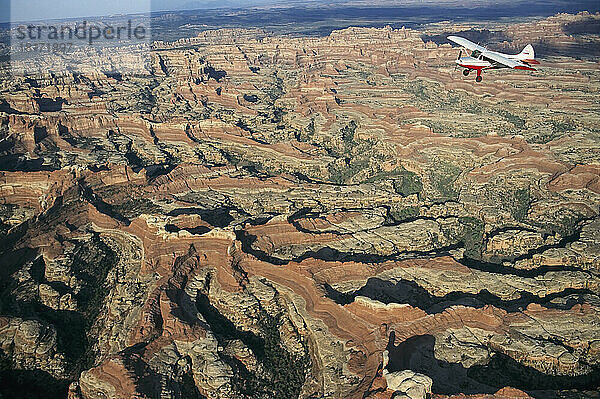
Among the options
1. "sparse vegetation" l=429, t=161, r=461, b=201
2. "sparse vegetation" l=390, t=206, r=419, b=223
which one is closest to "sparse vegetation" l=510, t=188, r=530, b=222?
"sparse vegetation" l=429, t=161, r=461, b=201

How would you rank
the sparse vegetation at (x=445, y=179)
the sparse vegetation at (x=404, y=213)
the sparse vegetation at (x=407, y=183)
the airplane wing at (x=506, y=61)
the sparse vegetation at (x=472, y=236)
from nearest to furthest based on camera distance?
1. the airplane wing at (x=506, y=61)
2. the sparse vegetation at (x=472, y=236)
3. the sparse vegetation at (x=404, y=213)
4. the sparse vegetation at (x=445, y=179)
5. the sparse vegetation at (x=407, y=183)

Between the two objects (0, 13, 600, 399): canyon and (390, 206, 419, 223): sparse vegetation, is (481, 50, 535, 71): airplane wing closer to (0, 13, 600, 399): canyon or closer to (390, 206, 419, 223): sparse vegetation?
(0, 13, 600, 399): canyon

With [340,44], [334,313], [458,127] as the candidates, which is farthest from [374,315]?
[340,44]

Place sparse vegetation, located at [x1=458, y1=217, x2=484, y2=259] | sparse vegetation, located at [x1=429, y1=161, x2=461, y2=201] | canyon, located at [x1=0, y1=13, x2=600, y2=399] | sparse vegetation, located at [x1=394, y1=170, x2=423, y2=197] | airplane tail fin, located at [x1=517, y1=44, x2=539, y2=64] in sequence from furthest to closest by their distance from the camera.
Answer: sparse vegetation, located at [x1=394, y1=170, x2=423, y2=197]
sparse vegetation, located at [x1=429, y1=161, x2=461, y2=201]
airplane tail fin, located at [x1=517, y1=44, x2=539, y2=64]
sparse vegetation, located at [x1=458, y1=217, x2=484, y2=259]
canyon, located at [x1=0, y1=13, x2=600, y2=399]

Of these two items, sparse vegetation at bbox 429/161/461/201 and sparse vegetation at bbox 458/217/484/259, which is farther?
sparse vegetation at bbox 429/161/461/201

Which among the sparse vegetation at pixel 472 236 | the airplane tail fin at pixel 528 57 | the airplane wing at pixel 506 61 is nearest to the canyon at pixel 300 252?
the sparse vegetation at pixel 472 236

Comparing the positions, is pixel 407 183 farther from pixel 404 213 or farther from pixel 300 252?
pixel 300 252

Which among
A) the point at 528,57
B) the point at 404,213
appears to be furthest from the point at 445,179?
the point at 528,57

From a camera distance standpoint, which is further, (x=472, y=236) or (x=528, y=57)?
(x=472, y=236)

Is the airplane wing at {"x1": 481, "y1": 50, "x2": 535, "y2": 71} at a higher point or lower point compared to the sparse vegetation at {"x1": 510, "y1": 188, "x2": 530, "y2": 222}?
higher

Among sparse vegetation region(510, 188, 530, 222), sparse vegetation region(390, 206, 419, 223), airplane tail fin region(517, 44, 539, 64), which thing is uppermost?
airplane tail fin region(517, 44, 539, 64)

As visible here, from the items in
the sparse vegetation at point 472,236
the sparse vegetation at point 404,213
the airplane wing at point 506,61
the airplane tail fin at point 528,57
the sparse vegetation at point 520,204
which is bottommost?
the sparse vegetation at point 472,236

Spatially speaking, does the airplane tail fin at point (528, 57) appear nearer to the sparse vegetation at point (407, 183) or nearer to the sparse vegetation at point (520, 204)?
the sparse vegetation at point (520, 204)
